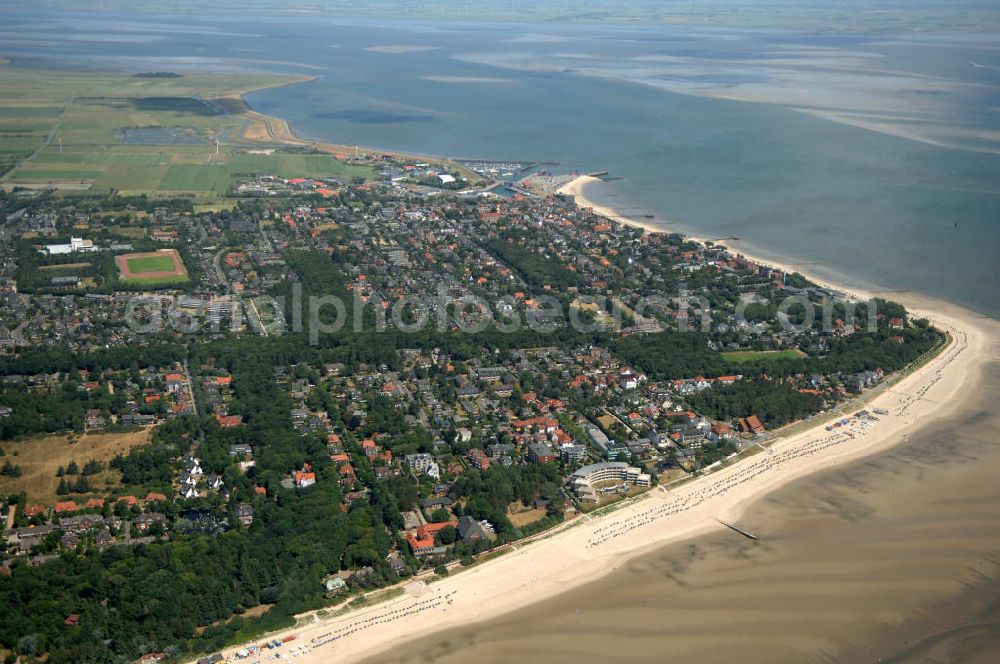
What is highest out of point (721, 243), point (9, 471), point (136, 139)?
point (136, 139)

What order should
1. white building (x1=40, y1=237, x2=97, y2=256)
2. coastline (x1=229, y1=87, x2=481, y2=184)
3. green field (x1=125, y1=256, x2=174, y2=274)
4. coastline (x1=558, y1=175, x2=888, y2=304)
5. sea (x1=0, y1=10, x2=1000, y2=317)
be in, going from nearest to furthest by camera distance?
coastline (x1=558, y1=175, x2=888, y2=304) < green field (x1=125, y1=256, x2=174, y2=274) < white building (x1=40, y1=237, x2=97, y2=256) < sea (x1=0, y1=10, x2=1000, y2=317) < coastline (x1=229, y1=87, x2=481, y2=184)

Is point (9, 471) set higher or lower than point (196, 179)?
lower

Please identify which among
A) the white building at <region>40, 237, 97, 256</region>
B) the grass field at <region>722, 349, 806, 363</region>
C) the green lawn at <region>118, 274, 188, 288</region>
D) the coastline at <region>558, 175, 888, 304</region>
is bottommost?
the grass field at <region>722, 349, 806, 363</region>

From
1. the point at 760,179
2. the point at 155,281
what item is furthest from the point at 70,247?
the point at 760,179

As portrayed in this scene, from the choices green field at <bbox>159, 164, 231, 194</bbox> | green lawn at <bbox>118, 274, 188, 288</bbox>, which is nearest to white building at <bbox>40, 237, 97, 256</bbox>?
green lawn at <bbox>118, 274, 188, 288</bbox>

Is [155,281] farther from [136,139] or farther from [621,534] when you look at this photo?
[136,139]

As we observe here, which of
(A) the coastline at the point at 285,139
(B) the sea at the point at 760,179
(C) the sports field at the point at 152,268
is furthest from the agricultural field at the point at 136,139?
(C) the sports field at the point at 152,268

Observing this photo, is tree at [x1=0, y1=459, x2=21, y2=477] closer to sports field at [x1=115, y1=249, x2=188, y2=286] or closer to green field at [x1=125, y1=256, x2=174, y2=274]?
sports field at [x1=115, y1=249, x2=188, y2=286]
